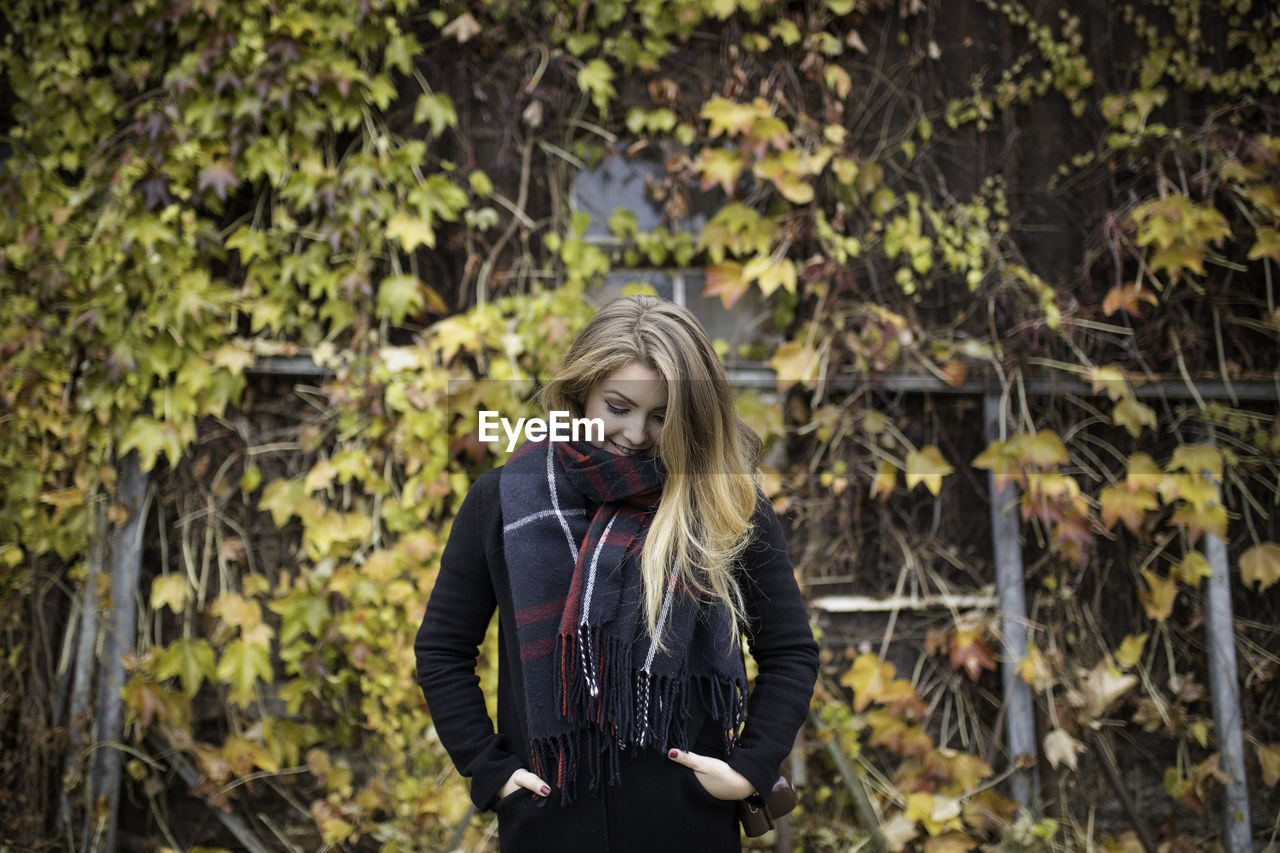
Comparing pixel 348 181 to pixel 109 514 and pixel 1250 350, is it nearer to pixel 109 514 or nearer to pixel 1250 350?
pixel 109 514

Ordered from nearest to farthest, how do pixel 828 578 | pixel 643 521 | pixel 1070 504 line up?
pixel 643 521
pixel 1070 504
pixel 828 578

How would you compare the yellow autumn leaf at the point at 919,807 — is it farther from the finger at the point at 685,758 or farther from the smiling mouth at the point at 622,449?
the smiling mouth at the point at 622,449

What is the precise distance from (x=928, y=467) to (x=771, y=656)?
1416mm

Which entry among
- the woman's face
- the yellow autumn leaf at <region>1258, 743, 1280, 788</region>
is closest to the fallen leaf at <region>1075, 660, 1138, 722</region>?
the yellow autumn leaf at <region>1258, 743, 1280, 788</region>

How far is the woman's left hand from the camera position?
132cm

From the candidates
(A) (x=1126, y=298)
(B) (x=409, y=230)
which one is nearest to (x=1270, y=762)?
(A) (x=1126, y=298)

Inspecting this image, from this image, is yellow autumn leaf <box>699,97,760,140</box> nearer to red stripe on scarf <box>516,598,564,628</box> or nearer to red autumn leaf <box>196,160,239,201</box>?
red autumn leaf <box>196,160,239,201</box>

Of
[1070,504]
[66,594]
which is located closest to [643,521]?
[1070,504]

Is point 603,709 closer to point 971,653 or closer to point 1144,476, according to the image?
point 971,653

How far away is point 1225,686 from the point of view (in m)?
2.61

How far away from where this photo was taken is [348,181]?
102 inches

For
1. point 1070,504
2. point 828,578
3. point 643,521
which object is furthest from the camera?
point 828,578

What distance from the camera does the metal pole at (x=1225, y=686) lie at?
2562 mm

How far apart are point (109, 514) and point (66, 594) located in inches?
12.5
